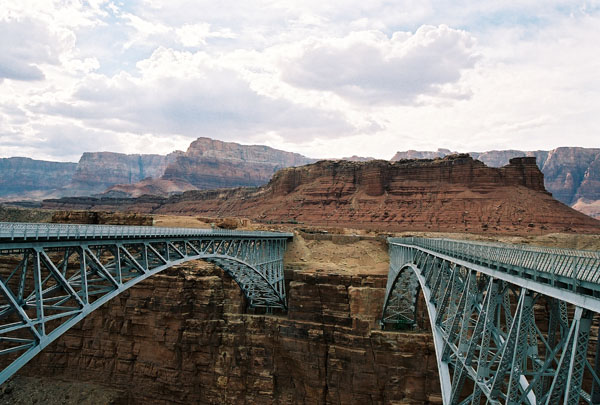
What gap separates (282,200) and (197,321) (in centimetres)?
7083

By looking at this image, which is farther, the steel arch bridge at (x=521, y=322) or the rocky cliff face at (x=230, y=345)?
the rocky cliff face at (x=230, y=345)

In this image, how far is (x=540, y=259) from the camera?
36.2ft

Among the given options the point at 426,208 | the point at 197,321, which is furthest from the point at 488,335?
the point at 426,208

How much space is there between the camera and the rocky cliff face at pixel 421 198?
7644cm

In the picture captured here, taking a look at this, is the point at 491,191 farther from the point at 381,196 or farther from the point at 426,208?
the point at 381,196

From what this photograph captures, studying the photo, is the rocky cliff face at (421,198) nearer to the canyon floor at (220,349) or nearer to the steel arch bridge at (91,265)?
the canyon floor at (220,349)

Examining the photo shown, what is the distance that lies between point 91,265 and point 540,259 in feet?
52.2

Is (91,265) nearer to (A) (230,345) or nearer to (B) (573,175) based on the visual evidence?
(A) (230,345)

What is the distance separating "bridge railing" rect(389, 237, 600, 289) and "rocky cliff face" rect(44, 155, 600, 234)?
64.1 meters

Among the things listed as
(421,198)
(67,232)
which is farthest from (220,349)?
(421,198)

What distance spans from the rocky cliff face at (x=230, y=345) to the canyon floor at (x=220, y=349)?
0.10 metres

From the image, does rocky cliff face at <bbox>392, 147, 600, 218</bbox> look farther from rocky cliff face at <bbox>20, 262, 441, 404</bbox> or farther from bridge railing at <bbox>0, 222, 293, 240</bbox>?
bridge railing at <bbox>0, 222, 293, 240</bbox>

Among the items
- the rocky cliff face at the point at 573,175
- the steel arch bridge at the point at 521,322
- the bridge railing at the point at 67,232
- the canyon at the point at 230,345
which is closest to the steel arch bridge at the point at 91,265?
the bridge railing at the point at 67,232

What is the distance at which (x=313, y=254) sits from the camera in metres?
50.5
